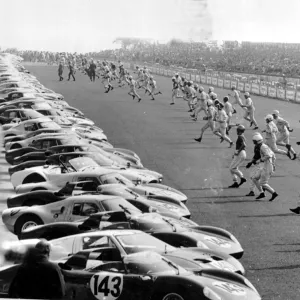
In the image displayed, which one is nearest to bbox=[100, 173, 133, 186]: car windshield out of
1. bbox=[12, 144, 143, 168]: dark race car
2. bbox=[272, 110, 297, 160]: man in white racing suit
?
bbox=[12, 144, 143, 168]: dark race car

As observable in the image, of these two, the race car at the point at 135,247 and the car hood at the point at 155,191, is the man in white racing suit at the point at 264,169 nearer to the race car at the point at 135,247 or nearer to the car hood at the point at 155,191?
the car hood at the point at 155,191

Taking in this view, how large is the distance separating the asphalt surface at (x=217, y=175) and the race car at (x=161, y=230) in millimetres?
544

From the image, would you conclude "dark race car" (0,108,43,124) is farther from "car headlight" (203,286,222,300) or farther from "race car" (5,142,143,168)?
"car headlight" (203,286,222,300)

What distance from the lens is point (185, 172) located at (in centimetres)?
2048

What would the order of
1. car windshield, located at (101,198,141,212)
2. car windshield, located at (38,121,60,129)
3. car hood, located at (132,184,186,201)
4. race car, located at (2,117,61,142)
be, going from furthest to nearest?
race car, located at (2,117,61,142)
car windshield, located at (38,121,60,129)
car hood, located at (132,184,186,201)
car windshield, located at (101,198,141,212)

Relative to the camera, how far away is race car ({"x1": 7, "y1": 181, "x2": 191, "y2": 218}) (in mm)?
13166

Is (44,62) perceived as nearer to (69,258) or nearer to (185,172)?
(185,172)

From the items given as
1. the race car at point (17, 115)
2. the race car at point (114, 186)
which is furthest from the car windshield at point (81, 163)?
the race car at point (17, 115)

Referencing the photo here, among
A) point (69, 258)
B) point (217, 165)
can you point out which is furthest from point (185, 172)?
point (69, 258)

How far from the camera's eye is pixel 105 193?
13.3m

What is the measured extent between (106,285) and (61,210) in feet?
12.7

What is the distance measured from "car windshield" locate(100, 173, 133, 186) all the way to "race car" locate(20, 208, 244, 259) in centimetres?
232

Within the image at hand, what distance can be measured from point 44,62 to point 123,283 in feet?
288

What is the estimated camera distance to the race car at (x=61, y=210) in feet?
40.1
